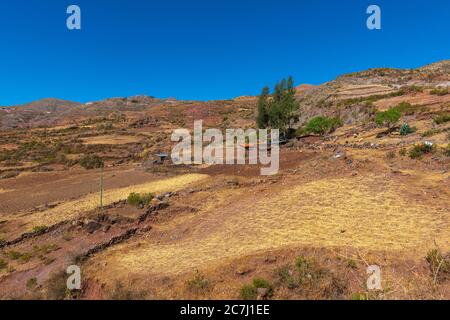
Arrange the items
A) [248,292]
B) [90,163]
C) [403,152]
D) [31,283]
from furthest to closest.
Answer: [90,163] → [403,152] → [31,283] → [248,292]

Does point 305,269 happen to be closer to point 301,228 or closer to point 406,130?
point 301,228

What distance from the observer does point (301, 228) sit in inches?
432

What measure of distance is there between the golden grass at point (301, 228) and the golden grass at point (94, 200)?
19.6 feet

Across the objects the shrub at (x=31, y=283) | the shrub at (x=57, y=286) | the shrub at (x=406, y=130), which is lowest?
the shrub at (x=31, y=283)

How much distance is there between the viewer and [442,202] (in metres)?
A: 11.8

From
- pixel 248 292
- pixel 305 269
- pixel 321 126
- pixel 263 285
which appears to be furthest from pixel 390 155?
pixel 321 126

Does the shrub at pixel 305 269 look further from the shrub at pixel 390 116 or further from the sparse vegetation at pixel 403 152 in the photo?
the shrub at pixel 390 116

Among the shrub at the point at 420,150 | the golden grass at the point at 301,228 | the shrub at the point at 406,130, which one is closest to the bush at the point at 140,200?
the golden grass at the point at 301,228

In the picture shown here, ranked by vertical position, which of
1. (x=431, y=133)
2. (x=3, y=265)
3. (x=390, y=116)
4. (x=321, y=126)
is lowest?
(x=3, y=265)

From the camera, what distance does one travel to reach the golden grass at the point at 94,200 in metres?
16.1

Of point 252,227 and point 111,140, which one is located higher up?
point 111,140

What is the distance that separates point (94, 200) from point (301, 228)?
12.2 m

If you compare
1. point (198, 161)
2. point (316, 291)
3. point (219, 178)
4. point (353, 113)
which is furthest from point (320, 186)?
point (353, 113)

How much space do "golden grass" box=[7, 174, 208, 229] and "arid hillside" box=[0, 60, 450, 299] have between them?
12cm
